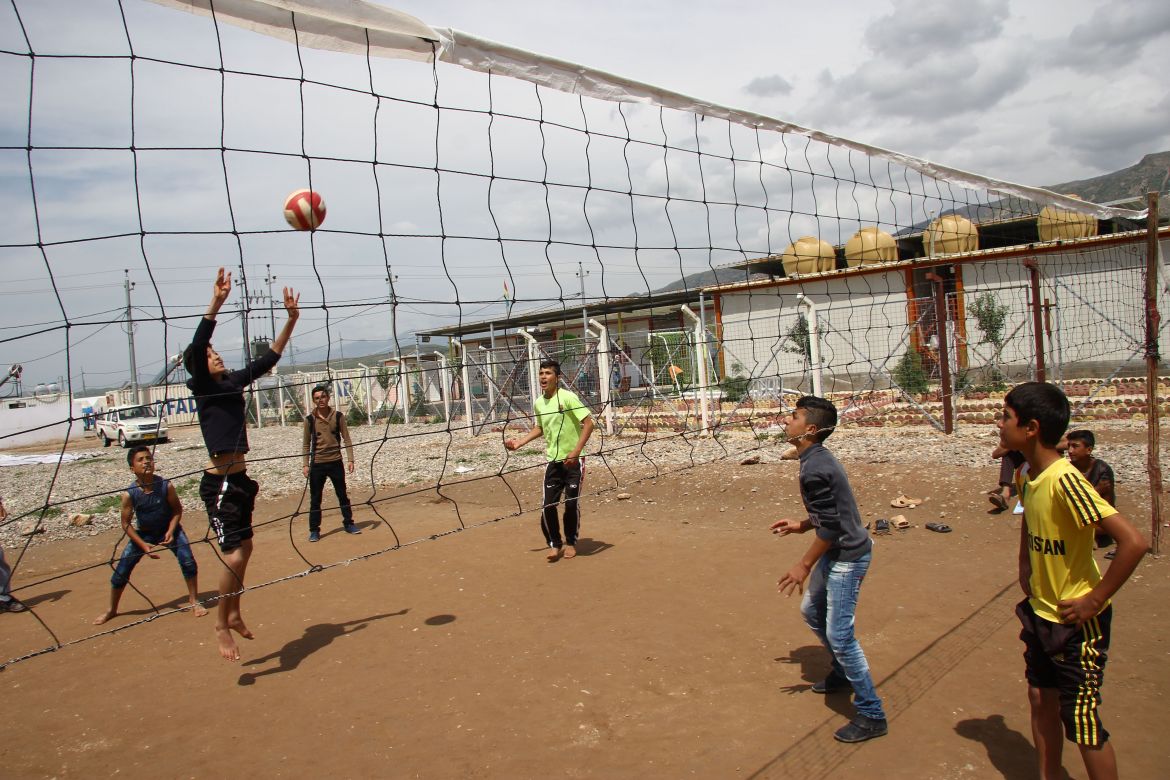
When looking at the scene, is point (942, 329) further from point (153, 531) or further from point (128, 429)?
point (128, 429)

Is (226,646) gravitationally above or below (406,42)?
below

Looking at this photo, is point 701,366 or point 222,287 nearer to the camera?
point 222,287

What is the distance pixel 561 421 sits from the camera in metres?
6.02

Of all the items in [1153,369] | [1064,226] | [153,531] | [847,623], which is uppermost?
[1064,226]

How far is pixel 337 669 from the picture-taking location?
4.04m

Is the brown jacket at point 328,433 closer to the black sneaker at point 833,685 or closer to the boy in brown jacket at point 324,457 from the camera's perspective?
the boy in brown jacket at point 324,457

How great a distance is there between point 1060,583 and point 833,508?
83cm

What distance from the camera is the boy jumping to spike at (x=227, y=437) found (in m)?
3.49

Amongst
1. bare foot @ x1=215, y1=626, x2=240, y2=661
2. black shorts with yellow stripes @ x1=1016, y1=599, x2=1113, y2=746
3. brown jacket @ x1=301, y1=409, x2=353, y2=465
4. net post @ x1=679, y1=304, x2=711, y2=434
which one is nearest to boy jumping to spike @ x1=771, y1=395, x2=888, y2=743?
black shorts with yellow stripes @ x1=1016, y1=599, x2=1113, y2=746

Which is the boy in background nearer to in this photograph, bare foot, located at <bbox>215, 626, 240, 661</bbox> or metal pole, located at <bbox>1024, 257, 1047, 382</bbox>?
metal pole, located at <bbox>1024, 257, 1047, 382</bbox>

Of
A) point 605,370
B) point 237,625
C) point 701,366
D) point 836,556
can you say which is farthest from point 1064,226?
point 237,625

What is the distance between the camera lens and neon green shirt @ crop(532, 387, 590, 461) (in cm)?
602

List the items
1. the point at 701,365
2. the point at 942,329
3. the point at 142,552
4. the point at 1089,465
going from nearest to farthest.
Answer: the point at 1089,465
the point at 142,552
the point at 942,329
the point at 701,365

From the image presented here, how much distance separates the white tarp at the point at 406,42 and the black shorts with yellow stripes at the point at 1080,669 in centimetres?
339
